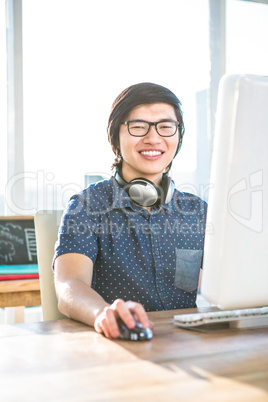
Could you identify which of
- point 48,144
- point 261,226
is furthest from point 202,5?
point 261,226

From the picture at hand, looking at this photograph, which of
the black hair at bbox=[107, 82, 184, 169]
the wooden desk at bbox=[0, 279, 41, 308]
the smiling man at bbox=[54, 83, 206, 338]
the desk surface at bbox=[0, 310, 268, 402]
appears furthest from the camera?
the wooden desk at bbox=[0, 279, 41, 308]

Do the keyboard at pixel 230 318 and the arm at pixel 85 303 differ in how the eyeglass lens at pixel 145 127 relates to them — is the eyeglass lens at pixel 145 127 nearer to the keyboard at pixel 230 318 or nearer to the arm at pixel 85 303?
the arm at pixel 85 303

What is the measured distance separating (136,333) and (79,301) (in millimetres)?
267

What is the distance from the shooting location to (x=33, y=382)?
65 cm

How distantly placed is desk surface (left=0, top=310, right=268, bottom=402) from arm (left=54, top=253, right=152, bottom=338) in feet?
0.10

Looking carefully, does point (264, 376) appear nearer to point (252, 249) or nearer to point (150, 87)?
point (252, 249)

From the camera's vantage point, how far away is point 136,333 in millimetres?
860

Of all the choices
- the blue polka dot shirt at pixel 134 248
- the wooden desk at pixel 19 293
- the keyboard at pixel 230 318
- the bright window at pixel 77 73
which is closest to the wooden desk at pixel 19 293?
the wooden desk at pixel 19 293

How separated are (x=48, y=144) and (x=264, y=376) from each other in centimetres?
294

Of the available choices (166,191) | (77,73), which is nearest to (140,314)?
(166,191)

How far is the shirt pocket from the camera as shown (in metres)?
1.55

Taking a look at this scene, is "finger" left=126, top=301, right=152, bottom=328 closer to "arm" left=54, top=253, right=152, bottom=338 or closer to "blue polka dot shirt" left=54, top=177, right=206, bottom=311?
"arm" left=54, top=253, right=152, bottom=338

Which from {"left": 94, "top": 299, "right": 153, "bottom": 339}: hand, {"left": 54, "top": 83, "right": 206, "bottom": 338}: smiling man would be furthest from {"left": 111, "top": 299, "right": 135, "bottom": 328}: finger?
{"left": 54, "top": 83, "right": 206, "bottom": 338}: smiling man

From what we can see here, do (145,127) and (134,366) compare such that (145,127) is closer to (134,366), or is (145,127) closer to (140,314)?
(140,314)
